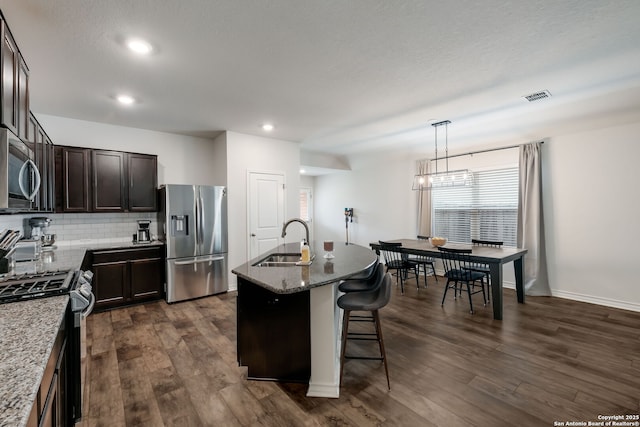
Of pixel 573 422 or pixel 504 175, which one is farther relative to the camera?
pixel 504 175

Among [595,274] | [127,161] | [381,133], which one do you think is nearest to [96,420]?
[127,161]

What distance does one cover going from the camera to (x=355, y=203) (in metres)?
7.47

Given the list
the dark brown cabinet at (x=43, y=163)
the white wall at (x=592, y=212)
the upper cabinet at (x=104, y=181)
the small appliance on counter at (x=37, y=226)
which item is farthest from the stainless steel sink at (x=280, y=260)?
the white wall at (x=592, y=212)

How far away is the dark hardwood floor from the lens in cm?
192

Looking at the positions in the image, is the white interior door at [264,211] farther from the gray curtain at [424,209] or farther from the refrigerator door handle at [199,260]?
the gray curtain at [424,209]

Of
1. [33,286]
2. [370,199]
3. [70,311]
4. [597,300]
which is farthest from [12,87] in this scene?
[597,300]

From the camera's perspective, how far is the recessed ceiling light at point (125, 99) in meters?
3.26

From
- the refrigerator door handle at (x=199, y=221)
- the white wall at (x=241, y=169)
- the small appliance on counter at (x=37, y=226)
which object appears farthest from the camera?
the white wall at (x=241, y=169)

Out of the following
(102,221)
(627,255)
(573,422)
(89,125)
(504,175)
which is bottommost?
(573,422)

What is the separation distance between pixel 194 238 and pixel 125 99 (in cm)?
196

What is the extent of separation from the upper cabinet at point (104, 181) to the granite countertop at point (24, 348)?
2.07 meters

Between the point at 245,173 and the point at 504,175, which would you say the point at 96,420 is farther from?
the point at 504,175

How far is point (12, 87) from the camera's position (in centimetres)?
161

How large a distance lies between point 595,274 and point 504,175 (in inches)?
73.8
